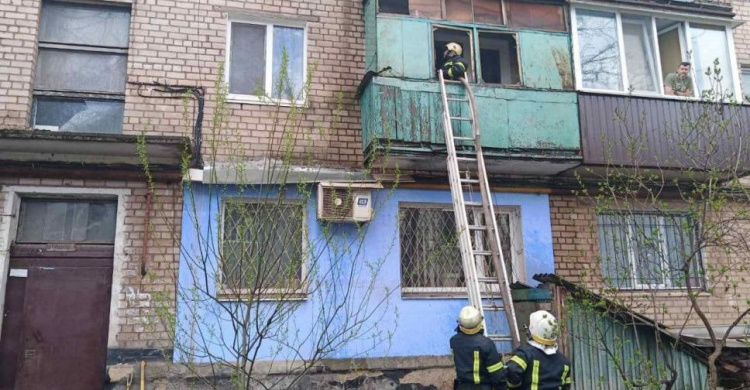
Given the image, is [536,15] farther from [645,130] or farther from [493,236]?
[493,236]

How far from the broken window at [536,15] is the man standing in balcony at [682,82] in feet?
5.26

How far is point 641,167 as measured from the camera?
7.09 meters

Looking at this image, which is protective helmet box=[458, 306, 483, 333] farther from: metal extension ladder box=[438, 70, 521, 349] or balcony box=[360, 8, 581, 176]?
balcony box=[360, 8, 581, 176]

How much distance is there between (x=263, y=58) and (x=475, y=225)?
3314mm

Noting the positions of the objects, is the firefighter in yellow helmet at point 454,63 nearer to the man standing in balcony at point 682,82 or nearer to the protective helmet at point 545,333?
the man standing in balcony at point 682,82

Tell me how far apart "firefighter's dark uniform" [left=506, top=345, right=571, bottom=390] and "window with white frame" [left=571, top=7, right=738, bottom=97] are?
4179mm

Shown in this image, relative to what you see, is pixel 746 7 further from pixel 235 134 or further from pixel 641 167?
pixel 235 134

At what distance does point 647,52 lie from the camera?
25.7ft

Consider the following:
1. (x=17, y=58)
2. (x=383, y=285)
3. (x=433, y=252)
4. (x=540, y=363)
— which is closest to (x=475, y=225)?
(x=433, y=252)

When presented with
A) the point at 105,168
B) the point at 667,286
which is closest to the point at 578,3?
the point at 667,286

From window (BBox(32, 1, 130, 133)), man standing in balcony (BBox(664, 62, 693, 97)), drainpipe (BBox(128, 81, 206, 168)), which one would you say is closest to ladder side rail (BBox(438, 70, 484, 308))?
drainpipe (BBox(128, 81, 206, 168))

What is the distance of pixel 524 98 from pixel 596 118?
3.18ft

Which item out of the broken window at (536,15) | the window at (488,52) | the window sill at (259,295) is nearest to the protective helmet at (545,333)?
the window sill at (259,295)

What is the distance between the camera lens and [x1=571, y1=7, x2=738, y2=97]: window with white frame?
24.8ft
